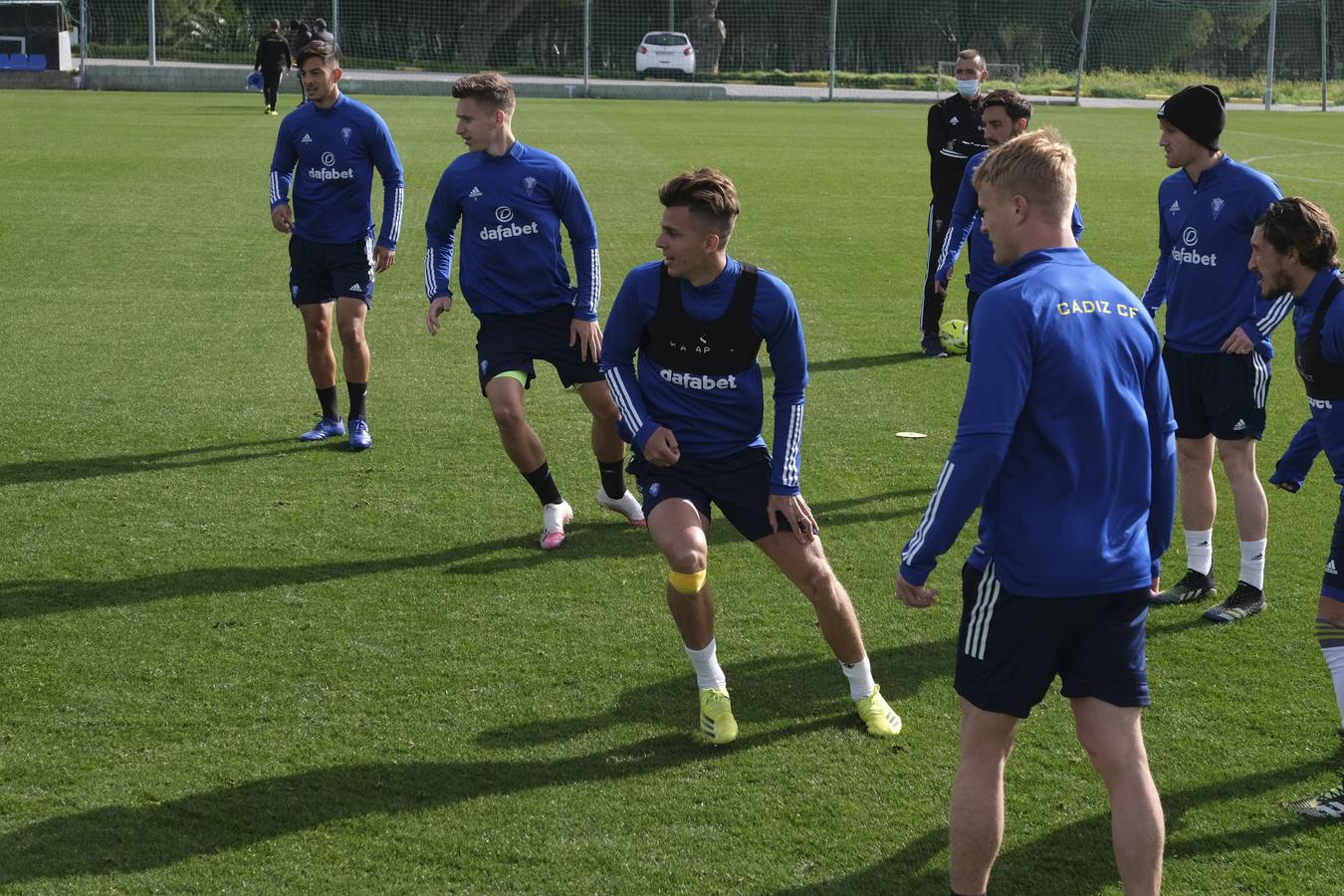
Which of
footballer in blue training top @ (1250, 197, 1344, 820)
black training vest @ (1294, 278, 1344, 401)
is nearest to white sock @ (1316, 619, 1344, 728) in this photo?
footballer in blue training top @ (1250, 197, 1344, 820)

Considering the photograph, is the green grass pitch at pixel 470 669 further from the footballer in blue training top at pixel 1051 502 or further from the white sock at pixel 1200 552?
the footballer in blue training top at pixel 1051 502

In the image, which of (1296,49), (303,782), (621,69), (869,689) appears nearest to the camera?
(303,782)

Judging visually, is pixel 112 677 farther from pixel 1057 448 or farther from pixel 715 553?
pixel 1057 448

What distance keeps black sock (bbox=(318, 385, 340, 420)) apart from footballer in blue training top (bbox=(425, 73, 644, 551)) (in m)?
1.99

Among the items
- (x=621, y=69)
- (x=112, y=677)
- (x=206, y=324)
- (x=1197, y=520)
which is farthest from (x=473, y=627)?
(x=621, y=69)

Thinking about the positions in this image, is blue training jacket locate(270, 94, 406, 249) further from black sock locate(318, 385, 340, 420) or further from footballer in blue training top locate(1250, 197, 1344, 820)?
footballer in blue training top locate(1250, 197, 1344, 820)

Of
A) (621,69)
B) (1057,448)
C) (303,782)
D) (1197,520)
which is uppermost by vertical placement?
(621,69)

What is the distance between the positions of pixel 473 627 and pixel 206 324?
23.6ft

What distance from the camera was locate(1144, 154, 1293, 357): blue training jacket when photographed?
20.1 feet

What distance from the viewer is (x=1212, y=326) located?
6262 millimetres

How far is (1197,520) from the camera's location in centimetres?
660

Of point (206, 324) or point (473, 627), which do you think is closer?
point (473, 627)

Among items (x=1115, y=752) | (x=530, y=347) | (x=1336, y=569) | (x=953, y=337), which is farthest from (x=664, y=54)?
(x=1115, y=752)

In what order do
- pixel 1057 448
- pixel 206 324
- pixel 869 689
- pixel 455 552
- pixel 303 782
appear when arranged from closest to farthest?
pixel 1057 448, pixel 303 782, pixel 869 689, pixel 455 552, pixel 206 324
